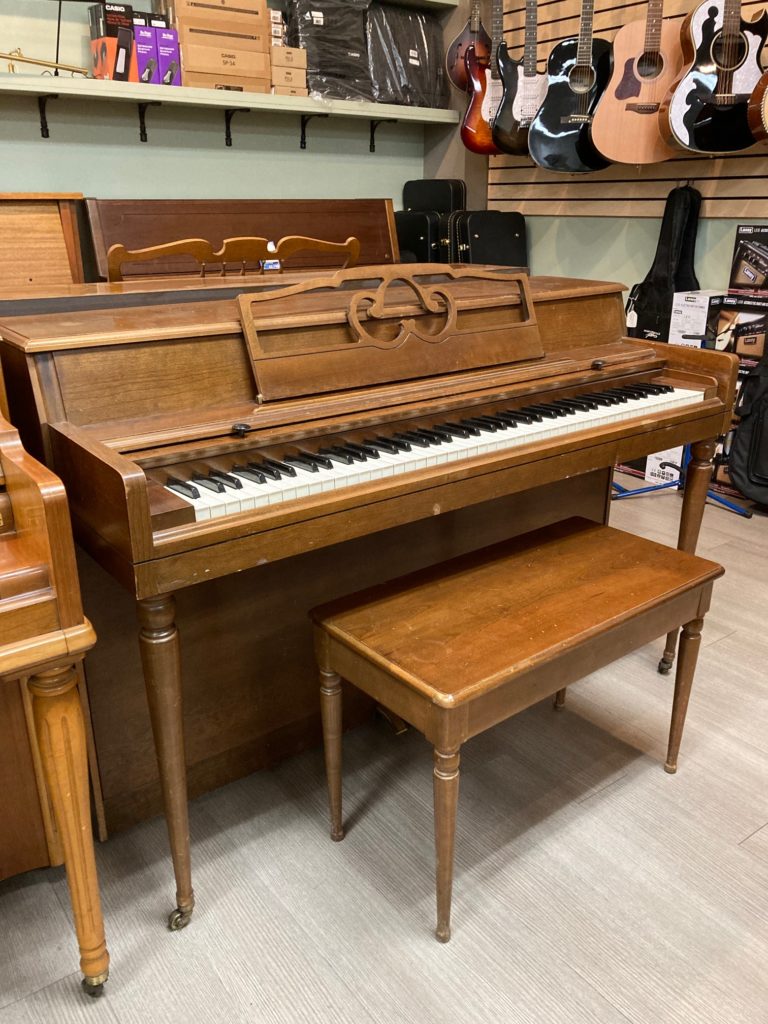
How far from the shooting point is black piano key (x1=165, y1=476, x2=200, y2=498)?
1317 millimetres

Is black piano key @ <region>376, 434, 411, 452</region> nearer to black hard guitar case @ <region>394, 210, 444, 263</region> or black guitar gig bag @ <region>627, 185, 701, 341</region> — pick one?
black guitar gig bag @ <region>627, 185, 701, 341</region>

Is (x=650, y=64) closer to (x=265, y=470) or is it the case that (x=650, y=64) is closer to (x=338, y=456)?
(x=338, y=456)

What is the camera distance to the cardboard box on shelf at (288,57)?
12.7 ft

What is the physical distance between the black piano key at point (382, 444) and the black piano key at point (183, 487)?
0.38 metres

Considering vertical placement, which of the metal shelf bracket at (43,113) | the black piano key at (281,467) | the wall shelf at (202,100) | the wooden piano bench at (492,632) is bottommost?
the wooden piano bench at (492,632)

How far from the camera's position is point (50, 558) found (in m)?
1.07

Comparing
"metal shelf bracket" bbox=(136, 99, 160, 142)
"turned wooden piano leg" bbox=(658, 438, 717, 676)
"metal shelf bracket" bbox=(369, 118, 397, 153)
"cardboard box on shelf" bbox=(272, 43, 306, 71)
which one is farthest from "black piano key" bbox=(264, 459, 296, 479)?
"metal shelf bracket" bbox=(369, 118, 397, 153)

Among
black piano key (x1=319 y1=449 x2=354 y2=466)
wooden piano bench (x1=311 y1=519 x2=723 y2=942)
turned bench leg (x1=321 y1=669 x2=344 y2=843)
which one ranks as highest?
black piano key (x1=319 y1=449 x2=354 y2=466)

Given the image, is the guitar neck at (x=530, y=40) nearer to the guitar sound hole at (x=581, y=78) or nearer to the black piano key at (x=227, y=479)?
the guitar sound hole at (x=581, y=78)

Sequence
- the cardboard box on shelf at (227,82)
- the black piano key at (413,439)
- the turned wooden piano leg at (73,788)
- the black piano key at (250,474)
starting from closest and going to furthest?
the turned wooden piano leg at (73,788) < the black piano key at (250,474) < the black piano key at (413,439) < the cardboard box on shelf at (227,82)

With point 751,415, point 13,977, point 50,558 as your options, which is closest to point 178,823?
point 13,977

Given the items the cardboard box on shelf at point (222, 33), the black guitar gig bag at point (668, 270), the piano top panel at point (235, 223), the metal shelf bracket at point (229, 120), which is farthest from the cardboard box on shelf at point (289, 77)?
the black guitar gig bag at point (668, 270)

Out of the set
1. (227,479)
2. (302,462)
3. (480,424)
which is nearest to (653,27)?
(480,424)

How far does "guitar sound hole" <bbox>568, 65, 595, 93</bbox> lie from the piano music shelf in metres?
0.97
